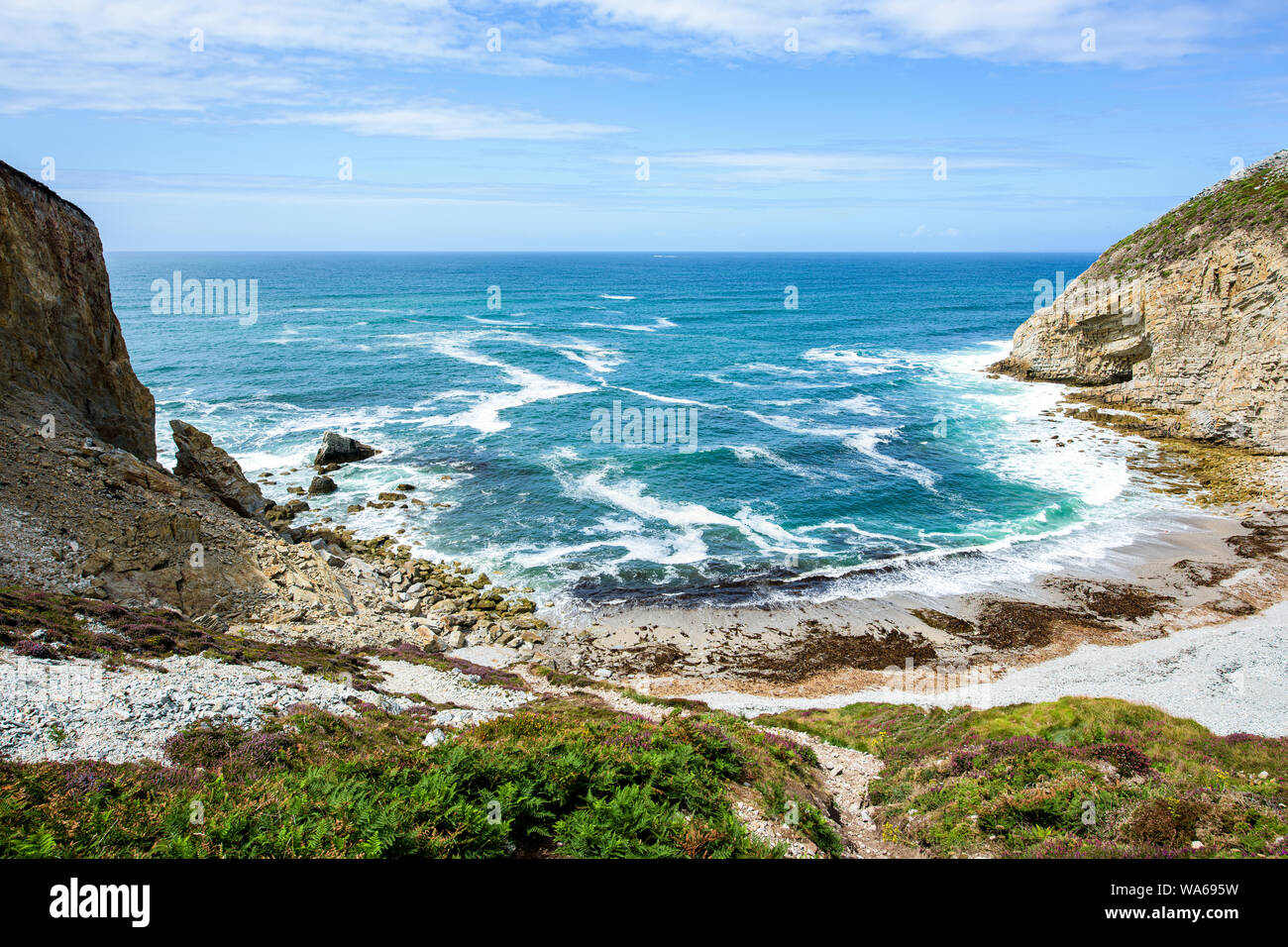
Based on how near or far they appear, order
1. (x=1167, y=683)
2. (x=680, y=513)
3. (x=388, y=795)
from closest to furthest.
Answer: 1. (x=388, y=795)
2. (x=1167, y=683)
3. (x=680, y=513)

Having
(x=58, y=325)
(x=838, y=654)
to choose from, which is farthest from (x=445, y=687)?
(x=58, y=325)

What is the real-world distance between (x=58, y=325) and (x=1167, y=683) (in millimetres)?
46035

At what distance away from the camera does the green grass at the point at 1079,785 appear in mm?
11922

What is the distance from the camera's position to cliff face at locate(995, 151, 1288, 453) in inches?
1822

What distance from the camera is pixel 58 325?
2761 cm

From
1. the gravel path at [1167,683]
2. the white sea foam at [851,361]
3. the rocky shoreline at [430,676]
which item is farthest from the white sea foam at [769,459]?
the white sea foam at [851,361]

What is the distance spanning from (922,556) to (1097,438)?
27476mm

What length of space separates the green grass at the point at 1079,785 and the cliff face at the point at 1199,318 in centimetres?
4041

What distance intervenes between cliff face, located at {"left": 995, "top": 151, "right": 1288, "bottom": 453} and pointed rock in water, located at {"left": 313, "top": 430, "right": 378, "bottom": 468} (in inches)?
2447

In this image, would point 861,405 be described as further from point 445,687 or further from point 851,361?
point 445,687

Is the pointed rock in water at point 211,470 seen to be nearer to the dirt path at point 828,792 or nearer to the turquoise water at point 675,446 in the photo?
the turquoise water at point 675,446
